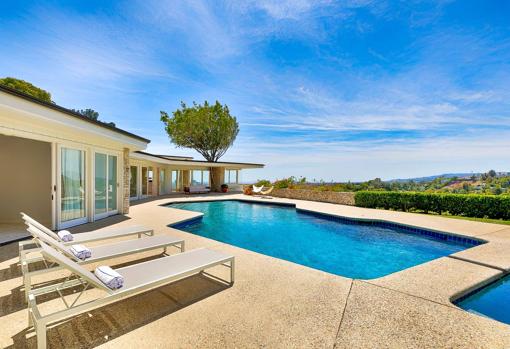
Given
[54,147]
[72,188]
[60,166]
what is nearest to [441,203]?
[72,188]

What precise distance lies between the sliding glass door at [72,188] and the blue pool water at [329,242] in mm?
3656

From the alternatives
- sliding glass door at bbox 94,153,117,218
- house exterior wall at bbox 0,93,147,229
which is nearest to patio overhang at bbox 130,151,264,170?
sliding glass door at bbox 94,153,117,218

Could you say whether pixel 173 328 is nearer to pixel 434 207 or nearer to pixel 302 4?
pixel 302 4

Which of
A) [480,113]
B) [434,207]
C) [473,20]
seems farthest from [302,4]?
[480,113]

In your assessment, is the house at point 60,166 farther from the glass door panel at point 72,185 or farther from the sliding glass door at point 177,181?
the sliding glass door at point 177,181

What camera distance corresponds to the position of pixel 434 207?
497 inches

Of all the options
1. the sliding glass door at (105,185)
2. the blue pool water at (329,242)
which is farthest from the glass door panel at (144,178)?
the blue pool water at (329,242)

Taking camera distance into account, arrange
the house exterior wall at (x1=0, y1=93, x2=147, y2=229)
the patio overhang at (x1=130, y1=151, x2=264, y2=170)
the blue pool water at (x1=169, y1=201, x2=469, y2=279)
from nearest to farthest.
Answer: the house exterior wall at (x1=0, y1=93, x2=147, y2=229), the blue pool water at (x1=169, y1=201, x2=469, y2=279), the patio overhang at (x1=130, y1=151, x2=264, y2=170)

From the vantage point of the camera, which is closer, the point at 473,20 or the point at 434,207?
the point at 473,20

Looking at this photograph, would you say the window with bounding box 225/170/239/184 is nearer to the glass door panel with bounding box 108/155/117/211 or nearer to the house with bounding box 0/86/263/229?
the house with bounding box 0/86/263/229

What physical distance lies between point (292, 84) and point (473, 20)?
954 cm

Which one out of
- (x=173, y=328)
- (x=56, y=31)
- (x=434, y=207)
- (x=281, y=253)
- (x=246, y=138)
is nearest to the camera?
(x=173, y=328)

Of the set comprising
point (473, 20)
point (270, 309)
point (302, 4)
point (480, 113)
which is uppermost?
point (302, 4)

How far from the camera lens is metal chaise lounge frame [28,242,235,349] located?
231cm
